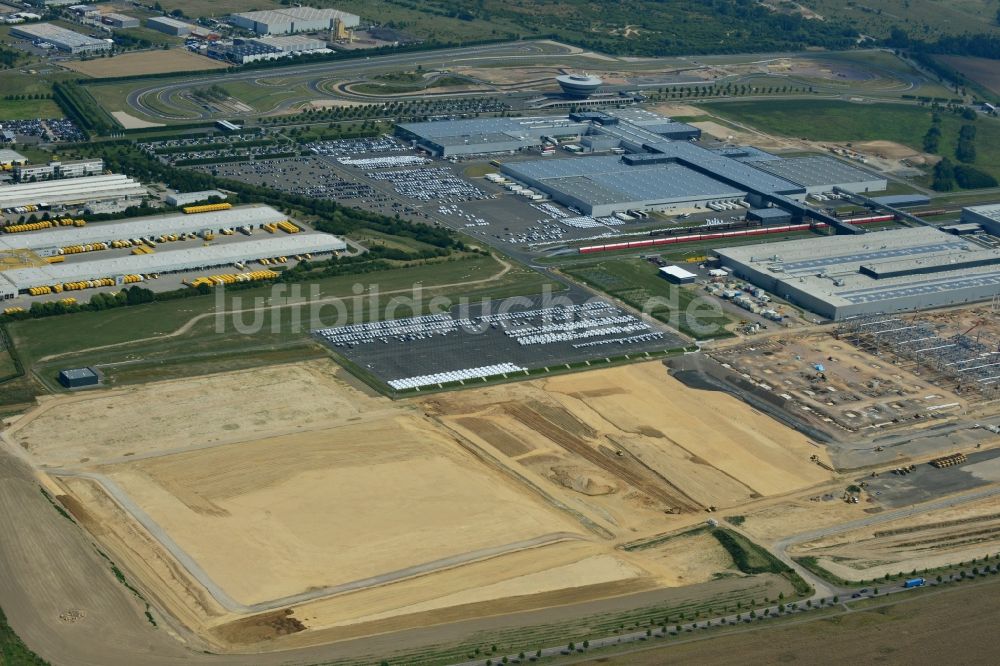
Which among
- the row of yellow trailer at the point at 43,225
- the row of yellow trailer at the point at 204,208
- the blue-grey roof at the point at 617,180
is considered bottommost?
the row of yellow trailer at the point at 43,225

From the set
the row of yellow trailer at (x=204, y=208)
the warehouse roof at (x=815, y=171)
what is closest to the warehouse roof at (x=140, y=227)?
the row of yellow trailer at (x=204, y=208)

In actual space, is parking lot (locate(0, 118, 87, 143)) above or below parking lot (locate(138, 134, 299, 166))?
below

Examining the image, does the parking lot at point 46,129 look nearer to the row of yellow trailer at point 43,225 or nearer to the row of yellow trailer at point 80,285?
the row of yellow trailer at point 43,225

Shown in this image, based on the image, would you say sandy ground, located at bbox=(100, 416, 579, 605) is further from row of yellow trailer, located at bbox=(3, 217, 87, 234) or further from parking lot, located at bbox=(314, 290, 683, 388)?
row of yellow trailer, located at bbox=(3, 217, 87, 234)

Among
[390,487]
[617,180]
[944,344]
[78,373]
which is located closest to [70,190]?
[78,373]

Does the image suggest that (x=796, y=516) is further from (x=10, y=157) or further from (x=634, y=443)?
(x=10, y=157)

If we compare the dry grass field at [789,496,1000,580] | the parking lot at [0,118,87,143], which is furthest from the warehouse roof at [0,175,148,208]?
the dry grass field at [789,496,1000,580]
